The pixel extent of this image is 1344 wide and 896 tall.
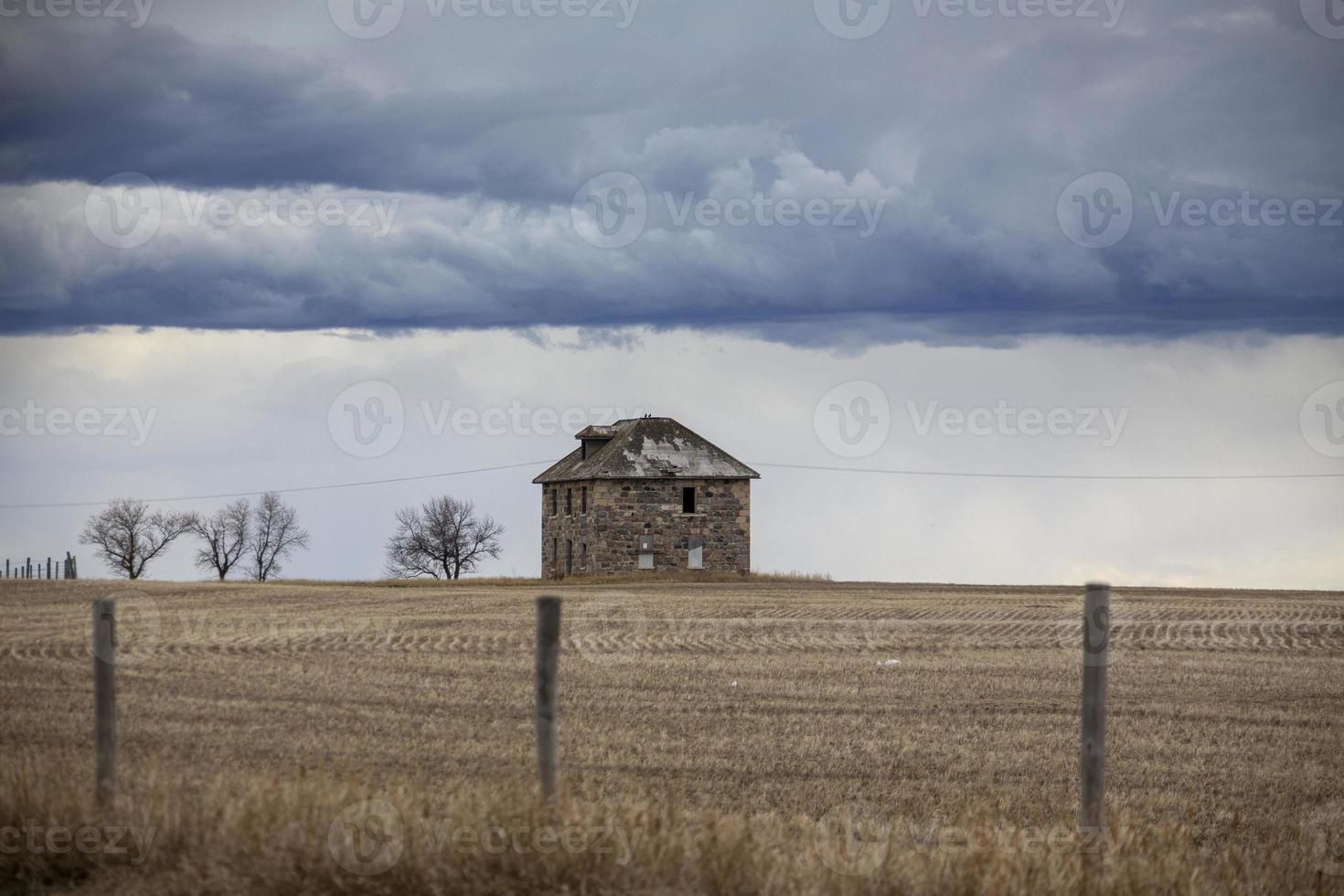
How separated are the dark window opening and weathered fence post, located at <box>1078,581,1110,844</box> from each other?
5105 cm

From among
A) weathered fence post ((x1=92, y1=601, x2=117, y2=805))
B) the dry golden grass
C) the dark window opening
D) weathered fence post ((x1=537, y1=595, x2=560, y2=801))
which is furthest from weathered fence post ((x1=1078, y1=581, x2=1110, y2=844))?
the dark window opening

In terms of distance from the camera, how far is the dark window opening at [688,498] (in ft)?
197

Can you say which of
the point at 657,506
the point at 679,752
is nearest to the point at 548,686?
the point at 679,752

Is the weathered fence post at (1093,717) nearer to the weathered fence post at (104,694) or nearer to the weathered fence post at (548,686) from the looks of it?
the weathered fence post at (548,686)

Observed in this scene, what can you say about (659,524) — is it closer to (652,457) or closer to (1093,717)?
(652,457)

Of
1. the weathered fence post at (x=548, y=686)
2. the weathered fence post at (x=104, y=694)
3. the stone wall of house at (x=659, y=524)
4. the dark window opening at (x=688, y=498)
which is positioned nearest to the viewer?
the weathered fence post at (x=548, y=686)

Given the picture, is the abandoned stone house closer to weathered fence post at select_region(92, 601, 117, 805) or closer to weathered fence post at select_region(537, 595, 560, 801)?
weathered fence post at select_region(92, 601, 117, 805)

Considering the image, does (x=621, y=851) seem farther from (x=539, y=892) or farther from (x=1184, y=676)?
(x=1184, y=676)

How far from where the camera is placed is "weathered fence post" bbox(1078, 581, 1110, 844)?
28.8ft

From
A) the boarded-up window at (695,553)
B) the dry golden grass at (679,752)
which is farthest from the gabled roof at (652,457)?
the dry golden grass at (679,752)

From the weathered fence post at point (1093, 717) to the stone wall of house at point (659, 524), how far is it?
49670mm

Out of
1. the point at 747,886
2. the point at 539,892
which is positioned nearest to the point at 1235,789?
the point at 747,886

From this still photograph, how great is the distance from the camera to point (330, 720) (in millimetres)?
15562

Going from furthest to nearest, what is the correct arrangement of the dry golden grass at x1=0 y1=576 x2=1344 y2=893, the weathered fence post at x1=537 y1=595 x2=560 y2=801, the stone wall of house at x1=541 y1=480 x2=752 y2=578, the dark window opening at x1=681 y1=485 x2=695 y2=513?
the dark window opening at x1=681 y1=485 x2=695 y2=513, the stone wall of house at x1=541 y1=480 x2=752 y2=578, the weathered fence post at x1=537 y1=595 x2=560 y2=801, the dry golden grass at x1=0 y1=576 x2=1344 y2=893
